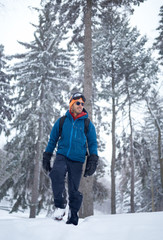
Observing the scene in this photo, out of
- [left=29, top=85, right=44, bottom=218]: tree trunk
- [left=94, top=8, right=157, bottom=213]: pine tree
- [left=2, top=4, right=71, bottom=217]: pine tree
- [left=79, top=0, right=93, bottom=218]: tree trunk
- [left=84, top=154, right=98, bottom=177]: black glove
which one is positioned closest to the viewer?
[left=84, top=154, right=98, bottom=177]: black glove

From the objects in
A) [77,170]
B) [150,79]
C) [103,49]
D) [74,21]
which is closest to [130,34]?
[103,49]

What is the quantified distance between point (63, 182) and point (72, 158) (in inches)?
15.9

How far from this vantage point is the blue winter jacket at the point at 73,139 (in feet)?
10.2

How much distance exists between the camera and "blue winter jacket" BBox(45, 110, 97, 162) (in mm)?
3104

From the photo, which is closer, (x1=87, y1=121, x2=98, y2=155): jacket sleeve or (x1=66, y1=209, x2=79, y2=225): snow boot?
(x1=66, y1=209, x2=79, y2=225): snow boot

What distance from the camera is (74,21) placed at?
894cm

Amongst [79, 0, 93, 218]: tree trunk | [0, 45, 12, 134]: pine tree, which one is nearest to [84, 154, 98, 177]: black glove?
[79, 0, 93, 218]: tree trunk

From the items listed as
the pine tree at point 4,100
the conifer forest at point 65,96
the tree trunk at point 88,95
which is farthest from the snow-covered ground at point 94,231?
the pine tree at point 4,100

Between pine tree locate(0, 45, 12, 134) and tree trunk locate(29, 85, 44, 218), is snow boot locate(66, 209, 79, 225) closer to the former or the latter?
tree trunk locate(29, 85, 44, 218)

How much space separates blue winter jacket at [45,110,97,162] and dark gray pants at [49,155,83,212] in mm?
128

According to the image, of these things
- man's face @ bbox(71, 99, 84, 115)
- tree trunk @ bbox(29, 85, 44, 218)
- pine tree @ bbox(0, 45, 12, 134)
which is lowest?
tree trunk @ bbox(29, 85, 44, 218)

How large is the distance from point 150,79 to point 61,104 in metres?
6.79

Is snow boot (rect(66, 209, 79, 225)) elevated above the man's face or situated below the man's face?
below

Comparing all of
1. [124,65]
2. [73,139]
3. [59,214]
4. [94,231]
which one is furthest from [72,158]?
[124,65]
